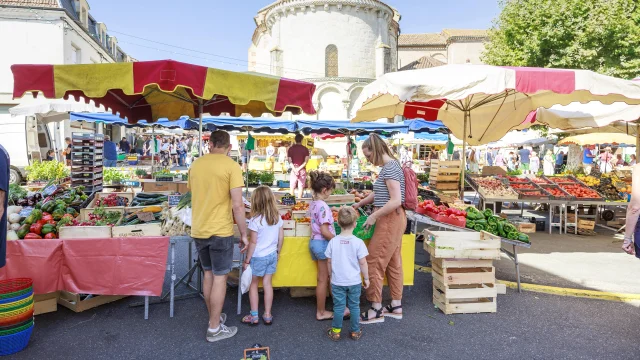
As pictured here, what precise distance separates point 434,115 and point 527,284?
464cm

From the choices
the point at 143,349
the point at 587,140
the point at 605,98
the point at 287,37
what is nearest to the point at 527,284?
the point at 605,98

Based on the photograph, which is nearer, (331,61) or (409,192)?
(409,192)

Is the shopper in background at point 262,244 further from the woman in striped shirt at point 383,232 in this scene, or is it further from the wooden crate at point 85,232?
the wooden crate at point 85,232

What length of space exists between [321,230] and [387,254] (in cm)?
74

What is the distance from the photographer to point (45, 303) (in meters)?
4.36

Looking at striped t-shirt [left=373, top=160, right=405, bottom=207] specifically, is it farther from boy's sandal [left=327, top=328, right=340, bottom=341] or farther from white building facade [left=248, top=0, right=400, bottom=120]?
white building facade [left=248, top=0, right=400, bottom=120]

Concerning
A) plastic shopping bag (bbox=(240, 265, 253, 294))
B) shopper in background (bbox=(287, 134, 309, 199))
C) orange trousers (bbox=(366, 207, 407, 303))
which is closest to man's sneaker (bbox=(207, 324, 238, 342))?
plastic shopping bag (bbox=(240, 265, 253, 294))

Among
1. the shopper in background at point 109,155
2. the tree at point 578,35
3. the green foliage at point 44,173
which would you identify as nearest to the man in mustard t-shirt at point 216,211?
the green foliage at point 44,173

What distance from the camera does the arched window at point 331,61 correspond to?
117 feet

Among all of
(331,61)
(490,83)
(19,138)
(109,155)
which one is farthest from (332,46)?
(490,83)

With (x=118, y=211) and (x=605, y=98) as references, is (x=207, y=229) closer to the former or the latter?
(x=118, y=211)

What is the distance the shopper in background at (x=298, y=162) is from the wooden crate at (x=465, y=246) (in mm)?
7171

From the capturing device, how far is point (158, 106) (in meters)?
6.41

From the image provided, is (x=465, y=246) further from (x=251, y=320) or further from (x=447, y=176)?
(x=447, y=176)
